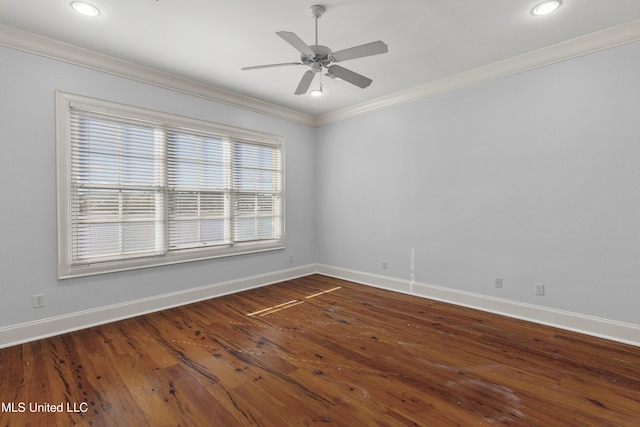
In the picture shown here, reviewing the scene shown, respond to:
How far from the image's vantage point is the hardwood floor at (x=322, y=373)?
1821 mm

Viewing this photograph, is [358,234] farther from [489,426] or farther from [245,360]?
[489,426]

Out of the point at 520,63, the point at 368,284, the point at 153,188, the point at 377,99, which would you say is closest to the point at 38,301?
the point at 153,188

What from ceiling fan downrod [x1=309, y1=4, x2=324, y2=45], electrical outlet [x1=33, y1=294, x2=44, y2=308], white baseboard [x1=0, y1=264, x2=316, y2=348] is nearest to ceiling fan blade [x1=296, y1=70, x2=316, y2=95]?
ceiling fan downrod [x1=309, y1=4, x2=324, y2=45]

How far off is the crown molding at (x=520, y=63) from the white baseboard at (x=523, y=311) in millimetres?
2605

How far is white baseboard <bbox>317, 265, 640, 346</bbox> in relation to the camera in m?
2.78

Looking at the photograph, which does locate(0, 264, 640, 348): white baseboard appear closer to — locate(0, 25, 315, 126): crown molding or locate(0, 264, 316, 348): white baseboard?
locate(0, 264, 316, 348): white baseboard

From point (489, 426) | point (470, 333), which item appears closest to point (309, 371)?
point (489, 426)

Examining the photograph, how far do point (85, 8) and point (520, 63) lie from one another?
13.8 ft

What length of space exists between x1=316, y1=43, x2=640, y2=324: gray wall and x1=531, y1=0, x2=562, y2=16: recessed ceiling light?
2.84ft

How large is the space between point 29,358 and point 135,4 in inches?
120

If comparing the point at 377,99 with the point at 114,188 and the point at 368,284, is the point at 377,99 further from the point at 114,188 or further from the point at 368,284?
the point at 114,188

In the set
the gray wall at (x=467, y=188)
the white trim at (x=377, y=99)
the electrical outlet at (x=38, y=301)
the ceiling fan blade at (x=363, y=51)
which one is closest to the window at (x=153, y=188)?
the gray wall at (x=467, y=188)

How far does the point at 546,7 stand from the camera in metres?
2.42

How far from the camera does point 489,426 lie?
172cm
